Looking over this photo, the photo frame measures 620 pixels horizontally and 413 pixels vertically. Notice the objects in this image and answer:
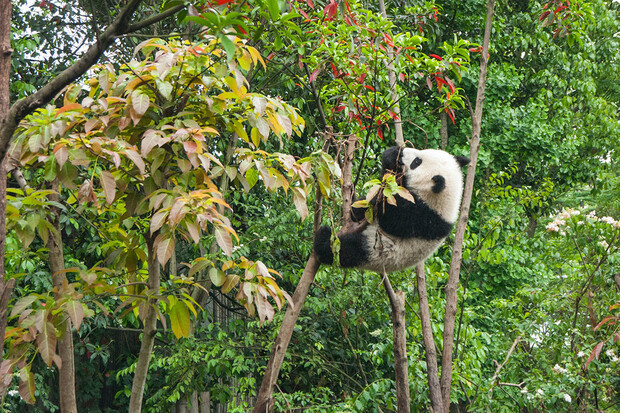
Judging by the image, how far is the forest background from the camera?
1.79 meters

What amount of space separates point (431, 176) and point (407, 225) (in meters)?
0.40

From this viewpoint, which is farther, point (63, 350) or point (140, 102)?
point (63, 350)

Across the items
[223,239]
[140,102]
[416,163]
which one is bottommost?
[416,163]

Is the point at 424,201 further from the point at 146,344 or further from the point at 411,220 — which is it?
the point at 146,344

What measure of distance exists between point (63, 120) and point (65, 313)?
2.11ft

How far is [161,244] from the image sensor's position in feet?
5.52

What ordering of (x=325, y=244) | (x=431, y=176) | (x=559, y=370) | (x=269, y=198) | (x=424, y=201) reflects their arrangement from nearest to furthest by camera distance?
(x=325, y=244)
(x=424, y=201)
(x=431, y=176)
(x=559, y=370)
(x=269, y=198)

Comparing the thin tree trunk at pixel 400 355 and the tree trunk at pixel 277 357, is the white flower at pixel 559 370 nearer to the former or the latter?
the thin tree trunk at pixel 400 355

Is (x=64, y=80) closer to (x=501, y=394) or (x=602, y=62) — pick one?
(x=501, y=394)

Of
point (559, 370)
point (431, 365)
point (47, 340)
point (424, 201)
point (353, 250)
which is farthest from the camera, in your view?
point (559, 370)

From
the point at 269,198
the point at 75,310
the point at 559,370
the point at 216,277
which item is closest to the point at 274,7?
the point at 216,277

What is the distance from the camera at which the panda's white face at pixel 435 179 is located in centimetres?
332

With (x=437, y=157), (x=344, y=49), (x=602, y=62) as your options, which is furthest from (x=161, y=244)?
(x=602, y=62)

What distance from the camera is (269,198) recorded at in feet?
17.8
